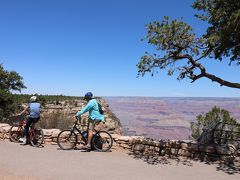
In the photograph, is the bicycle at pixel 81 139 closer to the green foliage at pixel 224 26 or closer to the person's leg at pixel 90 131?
the person's leg at pixel 90 131

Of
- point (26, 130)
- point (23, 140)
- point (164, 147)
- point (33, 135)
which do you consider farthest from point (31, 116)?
point (164, 147)

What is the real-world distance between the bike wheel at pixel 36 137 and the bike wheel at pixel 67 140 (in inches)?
27.9

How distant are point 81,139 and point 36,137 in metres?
1.60

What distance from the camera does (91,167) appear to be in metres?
10.0

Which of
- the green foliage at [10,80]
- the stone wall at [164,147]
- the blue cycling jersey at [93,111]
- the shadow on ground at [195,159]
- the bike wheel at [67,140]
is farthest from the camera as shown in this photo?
the green foliage at [10,80]

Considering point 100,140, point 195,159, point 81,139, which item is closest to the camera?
point 195,159

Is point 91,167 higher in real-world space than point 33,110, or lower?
lower

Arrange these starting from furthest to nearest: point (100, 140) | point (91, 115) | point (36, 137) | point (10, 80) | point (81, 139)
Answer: point (10, 80), point (36, 137), point (81, 139), point (100, 140), point (91, 115)

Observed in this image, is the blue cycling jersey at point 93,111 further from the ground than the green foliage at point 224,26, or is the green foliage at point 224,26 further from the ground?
the green foliage at point 224,26

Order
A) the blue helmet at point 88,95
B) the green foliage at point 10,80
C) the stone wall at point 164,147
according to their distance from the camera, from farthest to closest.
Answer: the green foliage at point 10,80
the blue helmet at point 88,95
the stone wall at point 164,147

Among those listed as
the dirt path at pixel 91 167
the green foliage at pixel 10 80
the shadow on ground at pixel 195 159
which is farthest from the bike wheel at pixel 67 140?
the green foliage at pixel 10 80

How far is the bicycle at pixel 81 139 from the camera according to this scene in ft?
40.5

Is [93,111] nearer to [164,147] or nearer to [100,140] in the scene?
[100,140]

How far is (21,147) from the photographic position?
41.2 feet
